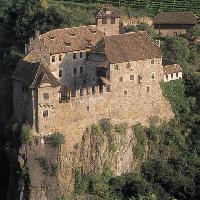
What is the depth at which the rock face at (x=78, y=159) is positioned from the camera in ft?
176

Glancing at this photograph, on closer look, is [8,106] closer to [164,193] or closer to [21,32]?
[21,32]

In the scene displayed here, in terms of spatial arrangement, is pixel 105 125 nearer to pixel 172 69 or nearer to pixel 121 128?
pixel 121 128

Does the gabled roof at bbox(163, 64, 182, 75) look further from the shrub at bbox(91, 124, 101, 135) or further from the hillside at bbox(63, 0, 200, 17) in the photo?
the hillside at bbox(63, 0, 200, 17)

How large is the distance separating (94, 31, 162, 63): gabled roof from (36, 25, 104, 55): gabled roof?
278cm

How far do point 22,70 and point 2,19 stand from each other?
2514 centimetres

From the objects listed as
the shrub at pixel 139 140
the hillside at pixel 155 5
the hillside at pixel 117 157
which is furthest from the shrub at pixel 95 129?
the hillside at pixel 155 5

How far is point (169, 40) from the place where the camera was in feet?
245

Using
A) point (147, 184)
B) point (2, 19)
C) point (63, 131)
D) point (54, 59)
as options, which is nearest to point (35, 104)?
point (63, 131)

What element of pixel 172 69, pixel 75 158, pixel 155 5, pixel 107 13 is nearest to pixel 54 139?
pixel 75 158

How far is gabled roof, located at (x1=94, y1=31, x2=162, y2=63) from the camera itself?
57.7 meters

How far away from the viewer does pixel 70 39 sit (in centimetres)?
6175

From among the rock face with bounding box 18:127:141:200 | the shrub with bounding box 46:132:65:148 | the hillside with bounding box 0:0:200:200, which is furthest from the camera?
the hillside with bounding box 0:0:200:200

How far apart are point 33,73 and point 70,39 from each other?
28.3ft

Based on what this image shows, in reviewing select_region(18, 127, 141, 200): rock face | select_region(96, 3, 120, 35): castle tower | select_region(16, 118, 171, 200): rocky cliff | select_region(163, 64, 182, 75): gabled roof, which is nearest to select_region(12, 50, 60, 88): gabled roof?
select_region(16, 118, 171, 200): rocky cliff
